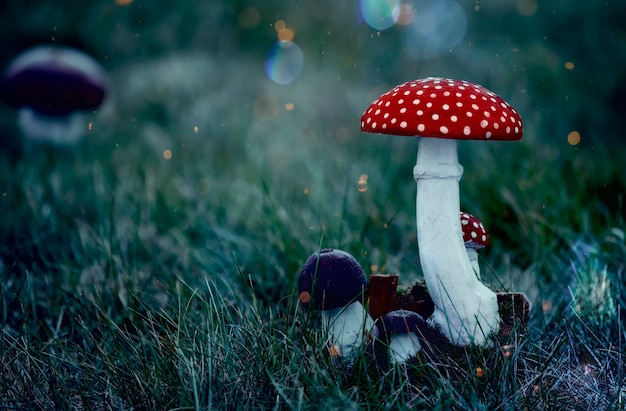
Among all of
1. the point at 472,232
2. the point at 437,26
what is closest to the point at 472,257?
the point at 472,232

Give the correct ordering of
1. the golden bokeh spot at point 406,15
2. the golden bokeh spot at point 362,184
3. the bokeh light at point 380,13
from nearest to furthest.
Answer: the golden bokeh spot at point 362,184 → the bokeh light at point 380,13 → the golden bokeh spot at point 406,15

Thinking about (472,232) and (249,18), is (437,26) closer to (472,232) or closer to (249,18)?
(249,18)

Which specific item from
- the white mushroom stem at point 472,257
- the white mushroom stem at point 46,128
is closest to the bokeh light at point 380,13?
the white mushroom stem at point 46,128

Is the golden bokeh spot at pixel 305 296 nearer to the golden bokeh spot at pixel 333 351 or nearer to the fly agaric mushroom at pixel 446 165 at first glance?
the golden bokeh spot at pixel 333 351

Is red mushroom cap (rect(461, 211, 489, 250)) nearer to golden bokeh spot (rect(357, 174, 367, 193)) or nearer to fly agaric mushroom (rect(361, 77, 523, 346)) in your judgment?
fly agaric mushroom (rect(361, 77, 523, 346))

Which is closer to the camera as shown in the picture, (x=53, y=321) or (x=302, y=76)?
(x=53, y=321)

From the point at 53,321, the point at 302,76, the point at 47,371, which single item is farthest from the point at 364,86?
the point at 47,371

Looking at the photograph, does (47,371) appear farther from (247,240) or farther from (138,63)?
(138,63)
